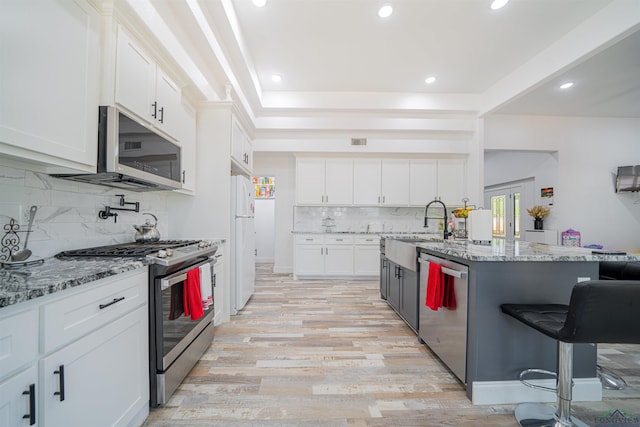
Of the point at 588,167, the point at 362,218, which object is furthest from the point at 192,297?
the point at 588,167

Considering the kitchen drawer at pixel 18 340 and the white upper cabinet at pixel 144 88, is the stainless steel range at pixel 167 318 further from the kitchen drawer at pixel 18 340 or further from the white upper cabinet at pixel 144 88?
the white upper cabinet at pixel 144 88

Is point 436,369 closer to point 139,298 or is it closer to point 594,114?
point 139,298

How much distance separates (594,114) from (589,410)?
19.2 ft

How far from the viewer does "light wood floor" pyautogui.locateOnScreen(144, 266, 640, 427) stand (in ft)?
5.11

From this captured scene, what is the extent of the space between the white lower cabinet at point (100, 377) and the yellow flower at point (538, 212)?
6.66 metres

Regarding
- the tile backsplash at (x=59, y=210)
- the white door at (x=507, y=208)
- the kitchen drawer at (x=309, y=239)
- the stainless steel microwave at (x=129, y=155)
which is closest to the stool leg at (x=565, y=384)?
the stainless steel microwave at (x=129, y=155)

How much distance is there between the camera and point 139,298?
1460 mm

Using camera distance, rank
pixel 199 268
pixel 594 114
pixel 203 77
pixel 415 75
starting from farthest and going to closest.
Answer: pixel 594 114, pixel 415 75, pixel 203 77, pixel 199 268

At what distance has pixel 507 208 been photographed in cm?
700

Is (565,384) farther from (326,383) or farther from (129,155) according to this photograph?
(129,155)

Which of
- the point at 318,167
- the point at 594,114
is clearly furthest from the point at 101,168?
the point at 594,114

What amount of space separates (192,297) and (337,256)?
332 cm

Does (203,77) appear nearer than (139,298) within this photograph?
No

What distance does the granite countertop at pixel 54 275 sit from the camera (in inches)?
33.7
